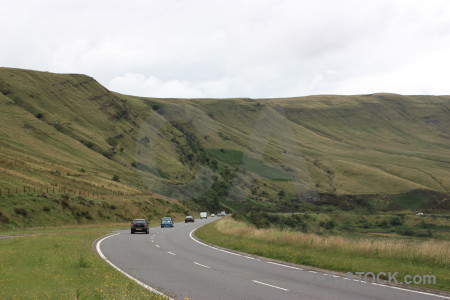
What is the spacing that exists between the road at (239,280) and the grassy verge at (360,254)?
1.43m

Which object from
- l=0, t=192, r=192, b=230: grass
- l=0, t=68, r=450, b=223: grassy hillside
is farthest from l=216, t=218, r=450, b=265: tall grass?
l=0, t=68, r=450, b=223: grassy hillside

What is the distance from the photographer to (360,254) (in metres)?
22.2

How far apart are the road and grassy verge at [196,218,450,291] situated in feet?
4.68

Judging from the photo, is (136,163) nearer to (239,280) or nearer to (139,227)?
(139,227)

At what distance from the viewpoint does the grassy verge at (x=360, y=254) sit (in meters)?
18.2

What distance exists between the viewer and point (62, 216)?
59.2m

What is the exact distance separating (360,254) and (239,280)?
8570 mm

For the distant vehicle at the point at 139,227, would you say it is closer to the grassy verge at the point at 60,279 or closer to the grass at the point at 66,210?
the grass at the point at 66,210

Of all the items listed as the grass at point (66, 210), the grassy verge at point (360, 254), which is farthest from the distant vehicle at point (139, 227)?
the grassy verge at point (360, 254)

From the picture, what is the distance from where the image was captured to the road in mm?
13601

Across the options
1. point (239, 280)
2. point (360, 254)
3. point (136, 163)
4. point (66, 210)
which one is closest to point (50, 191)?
point (66, 210)

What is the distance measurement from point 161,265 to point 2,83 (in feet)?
513

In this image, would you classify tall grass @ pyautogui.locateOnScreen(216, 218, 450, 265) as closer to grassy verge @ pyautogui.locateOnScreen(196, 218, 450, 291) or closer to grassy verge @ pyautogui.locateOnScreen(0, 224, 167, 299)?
grassy verge @ pyautogui.locateOnScreen(196, 218, 450, 291)

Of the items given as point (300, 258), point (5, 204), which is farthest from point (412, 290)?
point (5, 204)
